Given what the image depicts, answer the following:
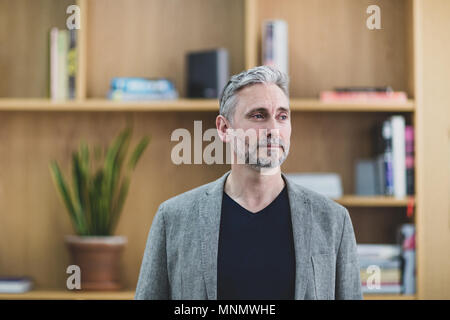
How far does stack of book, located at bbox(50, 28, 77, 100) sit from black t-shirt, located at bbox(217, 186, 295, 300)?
1.37m

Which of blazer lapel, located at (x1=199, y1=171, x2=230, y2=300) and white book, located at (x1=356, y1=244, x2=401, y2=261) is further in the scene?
white book, located at (x1=356, y1=244, x2=401, y2=261)

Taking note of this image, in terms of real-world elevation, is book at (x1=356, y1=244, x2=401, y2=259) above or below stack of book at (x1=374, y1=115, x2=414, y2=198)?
below

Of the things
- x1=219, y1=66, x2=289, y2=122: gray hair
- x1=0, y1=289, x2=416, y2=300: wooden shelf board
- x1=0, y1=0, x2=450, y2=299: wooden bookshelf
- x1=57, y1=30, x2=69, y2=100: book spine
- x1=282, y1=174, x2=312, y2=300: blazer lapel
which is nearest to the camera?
x1=282, y1=174, x2=312, y2=300: blazer lapel

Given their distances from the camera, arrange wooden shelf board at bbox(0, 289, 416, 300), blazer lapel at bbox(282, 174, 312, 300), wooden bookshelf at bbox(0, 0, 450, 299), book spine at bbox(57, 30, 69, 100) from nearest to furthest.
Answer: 1. blazer lapel at bbox(282, 174, 312, 300)
2. wooden shelf board at bbox(0, 289, 416, 300)
3. book spine at bbox(57, 30, 69, 100)
4. wooden bookshelf at bbox(0, 0, 450, 299)

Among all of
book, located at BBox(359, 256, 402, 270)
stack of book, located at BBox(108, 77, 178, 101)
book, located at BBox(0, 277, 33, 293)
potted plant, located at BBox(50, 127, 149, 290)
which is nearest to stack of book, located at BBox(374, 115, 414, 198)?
book, located at BBox(359, 256, 402, 270)

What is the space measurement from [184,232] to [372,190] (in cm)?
143

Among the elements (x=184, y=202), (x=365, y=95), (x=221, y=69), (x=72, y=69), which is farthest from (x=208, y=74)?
(x=184, y=202)

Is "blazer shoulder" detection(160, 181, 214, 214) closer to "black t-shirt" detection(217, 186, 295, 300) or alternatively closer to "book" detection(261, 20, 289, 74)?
"black t-shirt" detection(217, 186, 295, 300)

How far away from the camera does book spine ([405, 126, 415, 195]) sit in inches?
96.7

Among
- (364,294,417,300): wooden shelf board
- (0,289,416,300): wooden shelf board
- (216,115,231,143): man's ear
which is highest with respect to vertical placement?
(216,115,231,143): man's ear

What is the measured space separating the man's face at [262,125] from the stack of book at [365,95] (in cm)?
116

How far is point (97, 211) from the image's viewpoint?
2457 millimetres

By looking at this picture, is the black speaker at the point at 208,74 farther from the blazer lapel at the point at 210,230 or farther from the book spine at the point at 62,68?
the blazer lapel at the point at 210,230
